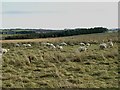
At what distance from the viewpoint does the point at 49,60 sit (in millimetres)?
13953

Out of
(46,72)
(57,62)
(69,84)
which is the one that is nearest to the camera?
(69,84)

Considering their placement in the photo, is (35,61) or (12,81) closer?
(12,81)

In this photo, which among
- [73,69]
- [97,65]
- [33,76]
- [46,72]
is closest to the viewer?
[33,76]

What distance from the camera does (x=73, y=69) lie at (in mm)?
11297

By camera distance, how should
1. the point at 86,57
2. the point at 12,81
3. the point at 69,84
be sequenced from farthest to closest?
1. the point at 86,57
2. the point at 12,81
3. the point at 69,84

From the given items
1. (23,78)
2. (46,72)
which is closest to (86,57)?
(46,72)

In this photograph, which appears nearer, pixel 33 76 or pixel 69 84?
pixel 69 84

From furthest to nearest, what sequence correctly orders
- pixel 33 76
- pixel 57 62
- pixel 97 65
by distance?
pixel 57 62
pixel 97 65
pixel 33 76

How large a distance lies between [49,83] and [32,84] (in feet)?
1.62

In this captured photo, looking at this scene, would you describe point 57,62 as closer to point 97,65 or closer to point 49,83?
point 97,65

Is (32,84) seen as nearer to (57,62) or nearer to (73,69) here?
(73,69)

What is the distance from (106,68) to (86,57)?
3185 millimetres

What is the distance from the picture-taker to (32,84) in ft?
28.0

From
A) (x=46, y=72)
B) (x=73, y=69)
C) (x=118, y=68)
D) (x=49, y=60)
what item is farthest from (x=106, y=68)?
(x=49, y=60)
